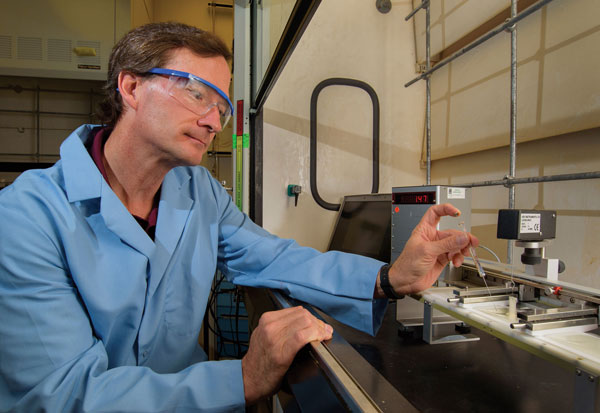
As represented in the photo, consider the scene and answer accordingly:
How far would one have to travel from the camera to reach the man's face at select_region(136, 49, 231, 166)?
943mm

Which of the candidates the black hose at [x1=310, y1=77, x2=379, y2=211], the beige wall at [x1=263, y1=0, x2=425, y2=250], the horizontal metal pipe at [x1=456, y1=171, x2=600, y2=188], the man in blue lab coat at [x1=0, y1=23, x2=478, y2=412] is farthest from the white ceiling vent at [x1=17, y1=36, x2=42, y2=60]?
the horizontal metal pipe at [x1=456, y1=171, x2=600, y2=188]

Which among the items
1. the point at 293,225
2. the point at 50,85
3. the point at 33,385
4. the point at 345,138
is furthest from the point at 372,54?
the point at 50,85

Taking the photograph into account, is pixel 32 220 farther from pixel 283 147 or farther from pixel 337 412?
pixel 283 147

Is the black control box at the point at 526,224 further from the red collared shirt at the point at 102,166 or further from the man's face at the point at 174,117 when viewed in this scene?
the red collared shirt at the point at 102,166

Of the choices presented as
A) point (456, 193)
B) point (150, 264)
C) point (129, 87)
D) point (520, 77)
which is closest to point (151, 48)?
point (129, 87)

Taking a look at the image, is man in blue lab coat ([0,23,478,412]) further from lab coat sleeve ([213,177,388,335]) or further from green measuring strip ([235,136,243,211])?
green measuring strip ([235,136,243,211])

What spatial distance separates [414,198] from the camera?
4.68 feet

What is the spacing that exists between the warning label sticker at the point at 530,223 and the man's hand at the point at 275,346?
51 centimetres

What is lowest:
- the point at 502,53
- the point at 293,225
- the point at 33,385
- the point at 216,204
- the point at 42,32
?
the point at 33,385

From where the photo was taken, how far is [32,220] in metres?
0.73

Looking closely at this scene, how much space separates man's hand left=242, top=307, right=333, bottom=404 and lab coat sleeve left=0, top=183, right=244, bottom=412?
0.03 meters

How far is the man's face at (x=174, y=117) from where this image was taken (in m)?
0.94

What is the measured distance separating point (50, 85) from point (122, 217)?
3745 mm

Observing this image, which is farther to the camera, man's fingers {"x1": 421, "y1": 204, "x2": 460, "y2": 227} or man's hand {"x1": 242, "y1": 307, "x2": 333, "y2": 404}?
man's fingers {"x1": 421, "y1": 204, "x2": 460, "y2": 227}
